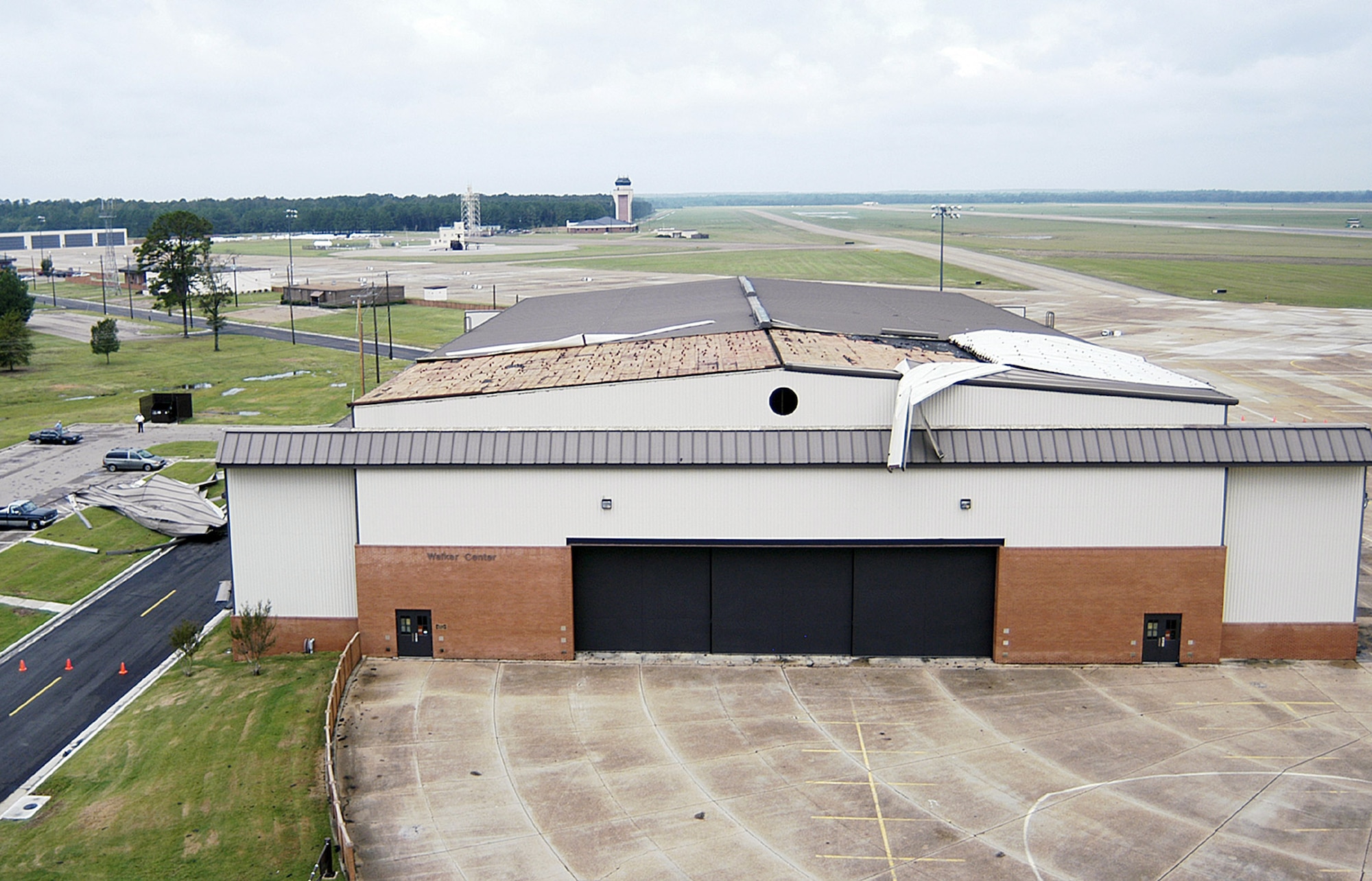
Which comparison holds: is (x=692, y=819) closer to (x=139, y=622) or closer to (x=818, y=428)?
(x=818, y=428)

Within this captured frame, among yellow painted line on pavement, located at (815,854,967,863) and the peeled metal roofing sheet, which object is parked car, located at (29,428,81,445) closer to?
the peeled metal roofing sheet

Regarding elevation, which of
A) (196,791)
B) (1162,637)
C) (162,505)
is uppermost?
(162,505)

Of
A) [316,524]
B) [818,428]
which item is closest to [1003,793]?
[818,428]

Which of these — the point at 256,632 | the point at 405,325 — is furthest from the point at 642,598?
the point at 405,325

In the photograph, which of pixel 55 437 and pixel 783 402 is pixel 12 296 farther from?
pixel 783 402

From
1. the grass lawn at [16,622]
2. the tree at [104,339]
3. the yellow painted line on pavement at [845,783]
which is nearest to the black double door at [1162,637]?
the yellow painted line on pavement at [845,783]
